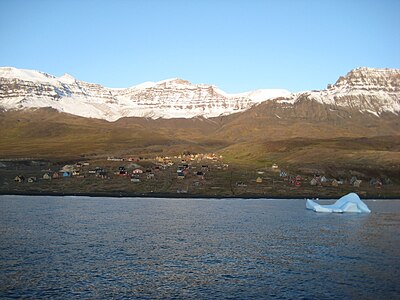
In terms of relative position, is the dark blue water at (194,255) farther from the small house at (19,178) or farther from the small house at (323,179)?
the small house at (323,179)

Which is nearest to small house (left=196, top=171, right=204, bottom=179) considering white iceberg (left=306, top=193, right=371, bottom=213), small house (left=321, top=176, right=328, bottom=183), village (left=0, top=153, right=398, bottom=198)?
village (left=0, top=153, right=398, bottom=198)

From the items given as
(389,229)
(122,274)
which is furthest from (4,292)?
(389,229)

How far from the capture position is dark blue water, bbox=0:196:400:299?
47.7 meters

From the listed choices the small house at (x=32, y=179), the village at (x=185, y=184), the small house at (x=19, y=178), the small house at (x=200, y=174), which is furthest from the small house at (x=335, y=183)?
the small house at (x=19, y=178)

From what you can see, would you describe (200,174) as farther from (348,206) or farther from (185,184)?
(348,206)

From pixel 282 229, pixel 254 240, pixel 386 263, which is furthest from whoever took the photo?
pixel 282 229

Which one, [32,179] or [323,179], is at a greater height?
[323,179]

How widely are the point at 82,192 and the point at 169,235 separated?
94.0m

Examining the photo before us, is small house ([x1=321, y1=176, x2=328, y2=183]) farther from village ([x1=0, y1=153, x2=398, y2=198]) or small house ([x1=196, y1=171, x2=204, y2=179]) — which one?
small house ([x1=196, y1=171, x2=204, y2=179])

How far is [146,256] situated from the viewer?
62812mm

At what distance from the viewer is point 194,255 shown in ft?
211

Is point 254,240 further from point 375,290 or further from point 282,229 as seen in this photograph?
point 375,290

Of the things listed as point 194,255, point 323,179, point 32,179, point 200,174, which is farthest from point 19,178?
point 194,255

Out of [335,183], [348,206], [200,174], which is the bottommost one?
[348,206]
